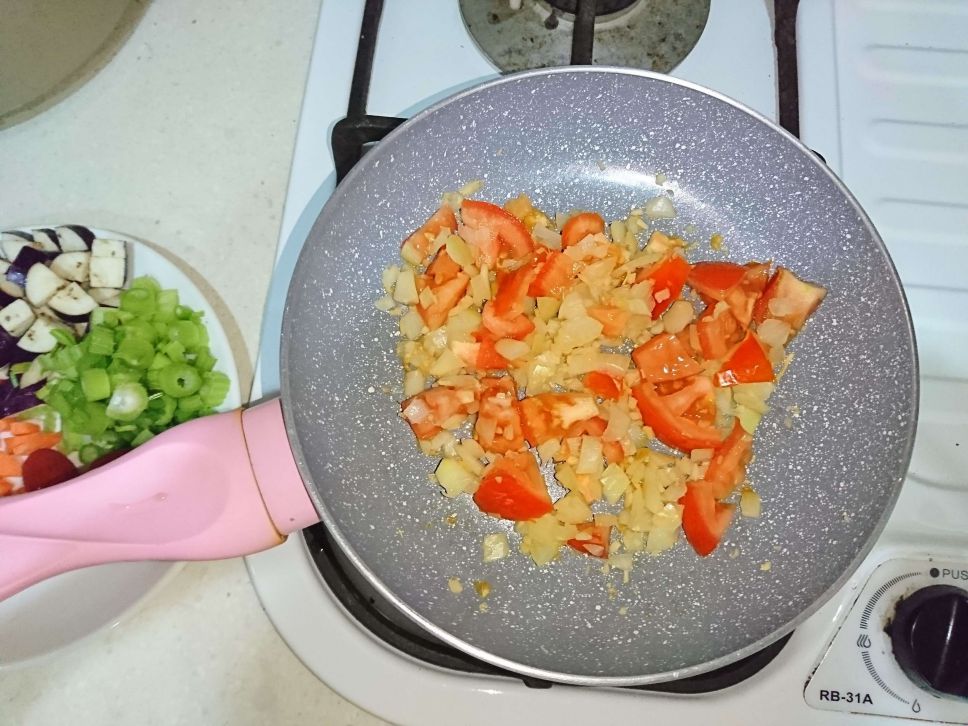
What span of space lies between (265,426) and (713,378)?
1.42 ft

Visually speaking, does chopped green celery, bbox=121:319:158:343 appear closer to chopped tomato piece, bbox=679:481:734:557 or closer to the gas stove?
the gas stove

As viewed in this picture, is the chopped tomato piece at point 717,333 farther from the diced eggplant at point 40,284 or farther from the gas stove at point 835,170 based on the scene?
the diced eggplant at point 40,284

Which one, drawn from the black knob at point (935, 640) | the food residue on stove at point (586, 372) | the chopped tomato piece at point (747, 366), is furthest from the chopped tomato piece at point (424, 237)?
the black knob at point (935, 640)

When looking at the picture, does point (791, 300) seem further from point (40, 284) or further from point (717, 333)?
point (40, 284)

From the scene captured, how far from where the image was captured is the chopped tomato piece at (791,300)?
2.37ft

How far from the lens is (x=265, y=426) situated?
2.09ft

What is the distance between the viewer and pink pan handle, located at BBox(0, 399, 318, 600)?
1.88 feet

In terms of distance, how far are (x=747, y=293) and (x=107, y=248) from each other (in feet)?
2.07

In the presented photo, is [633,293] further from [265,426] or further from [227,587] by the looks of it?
[227,587]

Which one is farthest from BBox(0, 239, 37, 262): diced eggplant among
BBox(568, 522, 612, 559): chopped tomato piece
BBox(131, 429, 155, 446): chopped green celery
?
BBox(568, 522, 612, 559): chopped tomato piece

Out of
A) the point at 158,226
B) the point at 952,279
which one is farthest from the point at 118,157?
the point at 952,279

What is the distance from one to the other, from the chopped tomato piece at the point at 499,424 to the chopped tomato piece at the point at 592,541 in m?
0.10

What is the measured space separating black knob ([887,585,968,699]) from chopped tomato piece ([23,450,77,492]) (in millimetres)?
761

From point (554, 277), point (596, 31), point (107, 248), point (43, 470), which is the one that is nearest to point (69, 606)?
point (43, 470)
